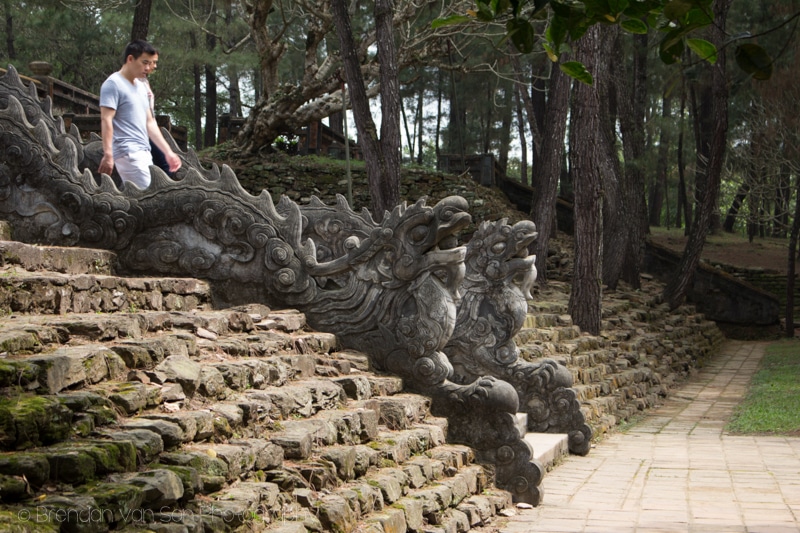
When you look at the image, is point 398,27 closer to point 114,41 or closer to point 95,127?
point 95,127

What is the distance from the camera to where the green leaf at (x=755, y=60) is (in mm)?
2936

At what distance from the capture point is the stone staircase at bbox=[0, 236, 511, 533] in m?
3.43

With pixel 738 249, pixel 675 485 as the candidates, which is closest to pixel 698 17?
pixel 675 485

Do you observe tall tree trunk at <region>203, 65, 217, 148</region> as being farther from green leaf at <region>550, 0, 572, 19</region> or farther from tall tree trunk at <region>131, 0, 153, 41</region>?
green leaf at <region>550, 0, 572, 19</region>

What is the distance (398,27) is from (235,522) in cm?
1651

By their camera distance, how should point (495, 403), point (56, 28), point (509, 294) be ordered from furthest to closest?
1. point (56, 28)
2. point (509, 294)
3. point (495, 403)

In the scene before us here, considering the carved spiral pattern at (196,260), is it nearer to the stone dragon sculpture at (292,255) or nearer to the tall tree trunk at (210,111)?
the stone dragon sculpture at (292,255)

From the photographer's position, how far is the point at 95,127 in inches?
591

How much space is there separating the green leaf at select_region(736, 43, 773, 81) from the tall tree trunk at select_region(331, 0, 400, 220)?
10.9 meters

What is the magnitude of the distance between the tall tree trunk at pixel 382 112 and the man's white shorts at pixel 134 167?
18.6ft

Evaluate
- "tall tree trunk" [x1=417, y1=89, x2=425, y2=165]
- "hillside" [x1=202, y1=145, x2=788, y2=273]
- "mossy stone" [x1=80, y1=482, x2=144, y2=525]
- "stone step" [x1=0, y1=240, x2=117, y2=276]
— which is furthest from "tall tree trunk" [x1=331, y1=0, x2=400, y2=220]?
"tall tree trunk" [x1=417, y1=89, x2=425, y2=165]

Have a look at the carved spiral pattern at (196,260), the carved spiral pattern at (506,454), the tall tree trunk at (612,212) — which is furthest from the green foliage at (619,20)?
the tall tree trunk at (612,212)

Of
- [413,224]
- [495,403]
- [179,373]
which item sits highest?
[413,224]

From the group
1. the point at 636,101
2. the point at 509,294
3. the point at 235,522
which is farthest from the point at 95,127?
the point at 636,101
